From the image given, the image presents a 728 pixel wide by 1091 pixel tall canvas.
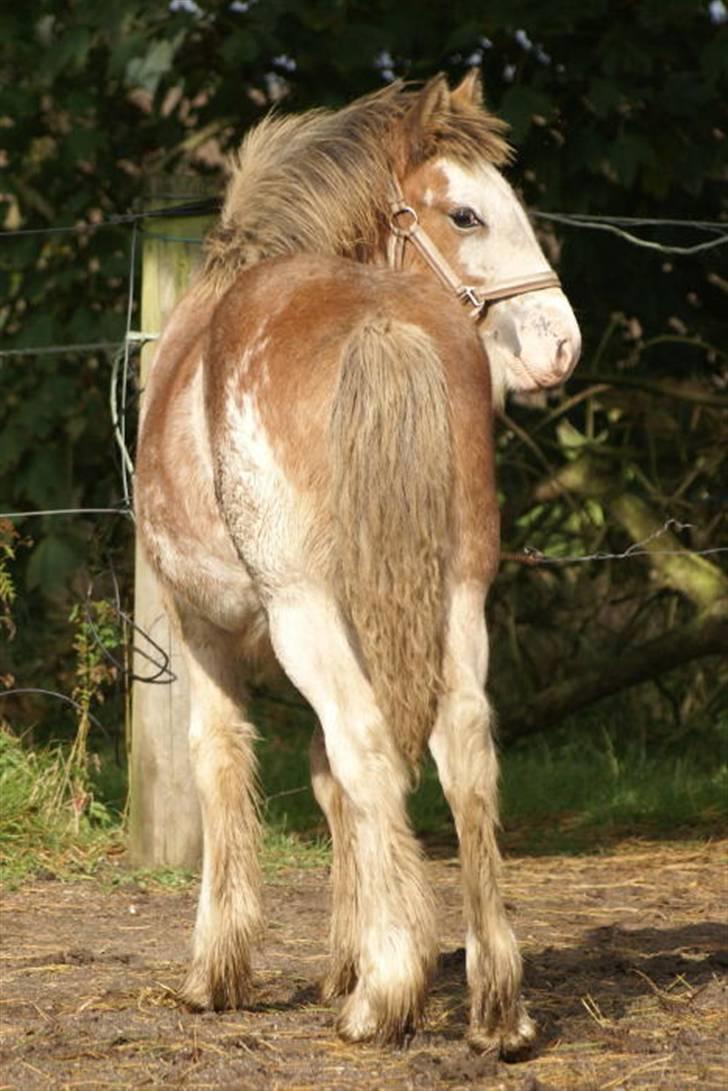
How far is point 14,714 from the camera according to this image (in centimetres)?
868

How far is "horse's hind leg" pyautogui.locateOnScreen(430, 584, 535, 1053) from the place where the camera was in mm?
3656

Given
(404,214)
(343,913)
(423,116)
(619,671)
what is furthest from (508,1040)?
(619,671)

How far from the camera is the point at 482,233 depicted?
4.48 m

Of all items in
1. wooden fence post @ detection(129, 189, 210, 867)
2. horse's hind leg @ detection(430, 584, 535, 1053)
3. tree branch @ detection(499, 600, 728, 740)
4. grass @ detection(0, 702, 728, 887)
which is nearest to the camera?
horse's hind leg @ detection(430, 584, 535, 1053)

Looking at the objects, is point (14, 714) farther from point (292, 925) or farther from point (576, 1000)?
point (576, 1000)

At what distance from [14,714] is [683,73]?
4.07 meters

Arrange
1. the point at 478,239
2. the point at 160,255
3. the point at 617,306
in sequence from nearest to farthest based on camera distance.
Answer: the point at 478,239 < the point at 160,255 < the point at 617,306

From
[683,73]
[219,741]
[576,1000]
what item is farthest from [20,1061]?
[683,73]

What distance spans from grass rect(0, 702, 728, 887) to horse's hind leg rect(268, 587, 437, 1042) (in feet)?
8.13

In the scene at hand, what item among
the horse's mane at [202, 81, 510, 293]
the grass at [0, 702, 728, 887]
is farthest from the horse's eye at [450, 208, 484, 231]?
the grass at [0, 702, 728, 887]

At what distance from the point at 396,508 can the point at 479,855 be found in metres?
0.69

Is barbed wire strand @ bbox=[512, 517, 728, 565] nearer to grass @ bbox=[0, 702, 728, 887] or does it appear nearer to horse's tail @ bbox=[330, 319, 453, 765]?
grass @ bbox=[0, 702, 728, 887]

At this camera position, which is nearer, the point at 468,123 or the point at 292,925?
the point at 468,123

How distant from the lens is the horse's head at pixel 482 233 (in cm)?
437
